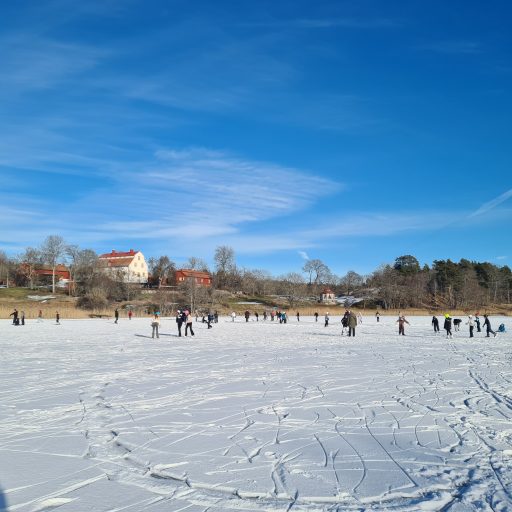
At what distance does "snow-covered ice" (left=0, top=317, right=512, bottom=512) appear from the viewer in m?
3.82

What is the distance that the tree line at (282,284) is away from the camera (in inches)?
2692

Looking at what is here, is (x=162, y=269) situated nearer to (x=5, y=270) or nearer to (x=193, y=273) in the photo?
(x=193, y=273)

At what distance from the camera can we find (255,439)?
214 inches

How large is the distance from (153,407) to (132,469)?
2.72 m

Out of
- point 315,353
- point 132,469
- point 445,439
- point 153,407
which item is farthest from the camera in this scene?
point 315,353

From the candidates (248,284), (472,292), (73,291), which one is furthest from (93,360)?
(248,284)

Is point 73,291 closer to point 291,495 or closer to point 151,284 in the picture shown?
point 151,284

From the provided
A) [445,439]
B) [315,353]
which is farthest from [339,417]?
[315,353]

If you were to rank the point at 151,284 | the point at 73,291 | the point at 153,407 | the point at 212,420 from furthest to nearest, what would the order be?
the point at 151,284 < the point at 73,291 < the point at 153,407 < the point at 212,420

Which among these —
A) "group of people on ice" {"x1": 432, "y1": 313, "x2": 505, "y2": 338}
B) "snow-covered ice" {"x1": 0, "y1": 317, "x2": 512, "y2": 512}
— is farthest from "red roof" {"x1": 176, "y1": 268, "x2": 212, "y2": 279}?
"snow-covered ice" {"x1": 0, "y1": 317, "x2": 512, "y2": 512}

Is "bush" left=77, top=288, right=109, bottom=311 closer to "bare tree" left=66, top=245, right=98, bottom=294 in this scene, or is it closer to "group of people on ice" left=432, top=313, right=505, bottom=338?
"bare tree" left=66, top=245, right=98, bottom=294

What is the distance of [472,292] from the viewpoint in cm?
7562

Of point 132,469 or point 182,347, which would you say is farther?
point 182,347

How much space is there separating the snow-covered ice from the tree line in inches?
1993
